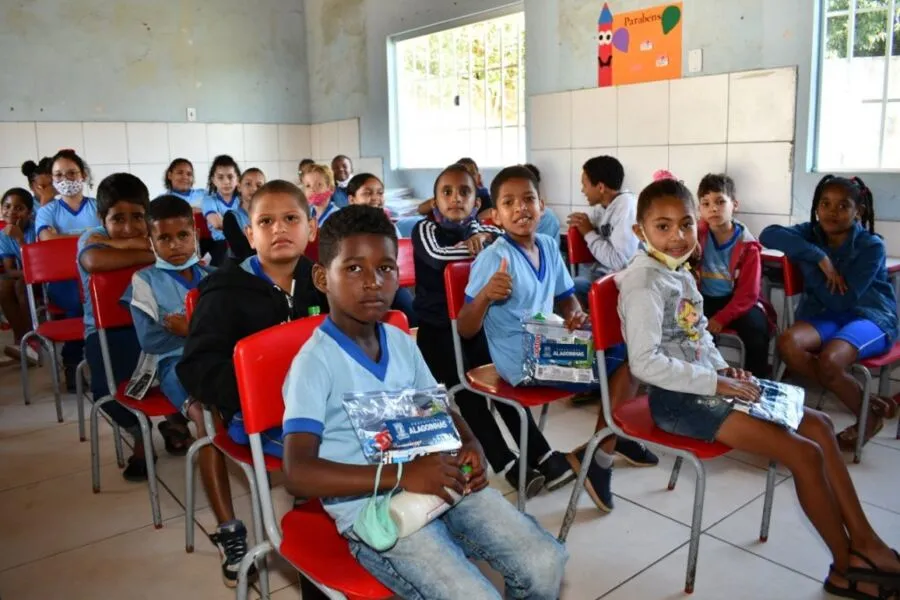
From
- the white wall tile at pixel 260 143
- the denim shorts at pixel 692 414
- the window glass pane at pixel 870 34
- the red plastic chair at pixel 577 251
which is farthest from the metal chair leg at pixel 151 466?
the white wall tile at pixel 260 143

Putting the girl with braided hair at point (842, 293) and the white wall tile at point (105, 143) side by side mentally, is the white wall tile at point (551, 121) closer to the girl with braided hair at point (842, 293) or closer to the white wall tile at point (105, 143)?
the girl with braided hair at point (842, 293)

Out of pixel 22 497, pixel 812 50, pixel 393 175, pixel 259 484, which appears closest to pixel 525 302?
pixel 259 484

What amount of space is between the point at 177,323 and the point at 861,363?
2.36 metres

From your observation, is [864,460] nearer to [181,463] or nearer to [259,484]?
[259,484]

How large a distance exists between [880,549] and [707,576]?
420mm

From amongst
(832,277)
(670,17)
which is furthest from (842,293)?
(670,17)

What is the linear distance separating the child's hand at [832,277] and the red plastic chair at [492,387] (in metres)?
1.30

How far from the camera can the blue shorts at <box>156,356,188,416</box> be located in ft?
7.14

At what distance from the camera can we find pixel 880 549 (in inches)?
70.1

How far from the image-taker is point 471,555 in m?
1.40

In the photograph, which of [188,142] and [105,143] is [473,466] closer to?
[105,143]

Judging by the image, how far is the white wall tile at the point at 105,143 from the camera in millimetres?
5836

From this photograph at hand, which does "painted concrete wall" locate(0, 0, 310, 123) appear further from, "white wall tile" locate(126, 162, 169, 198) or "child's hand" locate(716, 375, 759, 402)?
"child's hand" locate(716, 375, 759, 402)

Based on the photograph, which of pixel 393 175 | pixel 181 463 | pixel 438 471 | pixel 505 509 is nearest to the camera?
pixel 438 471
